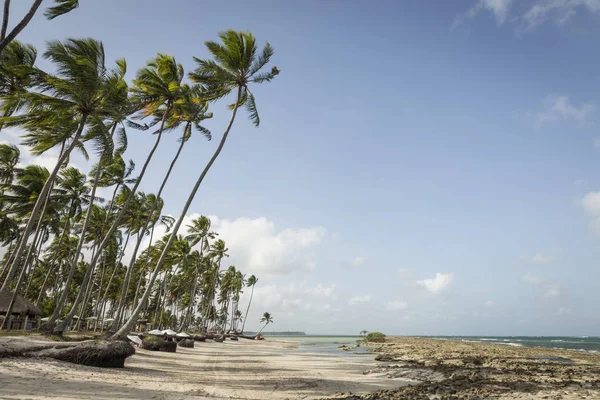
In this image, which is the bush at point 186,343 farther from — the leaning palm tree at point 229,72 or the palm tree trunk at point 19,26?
the palm tree trunk at point 19,26

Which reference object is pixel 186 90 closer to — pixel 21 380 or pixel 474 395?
pixel 21 380

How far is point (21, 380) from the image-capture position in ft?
27.4

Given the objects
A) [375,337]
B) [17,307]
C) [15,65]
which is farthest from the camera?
[375,337]

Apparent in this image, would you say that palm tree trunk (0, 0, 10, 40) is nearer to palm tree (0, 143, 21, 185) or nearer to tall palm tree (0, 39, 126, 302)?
tall palm tree (0, 39, 126, 302)

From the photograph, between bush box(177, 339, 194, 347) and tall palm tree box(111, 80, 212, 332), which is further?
bush box(177, 339, 194, 347)

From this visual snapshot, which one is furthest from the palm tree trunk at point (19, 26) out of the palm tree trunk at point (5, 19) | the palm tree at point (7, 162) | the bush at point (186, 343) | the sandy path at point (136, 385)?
the bush at point (186, 343)

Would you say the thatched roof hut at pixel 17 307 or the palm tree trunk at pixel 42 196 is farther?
the thatched roof hut at pixel 17 307

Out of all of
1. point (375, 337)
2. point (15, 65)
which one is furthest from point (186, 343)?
point (375, 337)

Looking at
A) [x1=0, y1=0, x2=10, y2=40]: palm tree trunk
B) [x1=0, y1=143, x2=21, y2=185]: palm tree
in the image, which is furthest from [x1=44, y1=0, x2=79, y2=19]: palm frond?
[x1=0, y1=143, x2=21, y2=185]: palm tree

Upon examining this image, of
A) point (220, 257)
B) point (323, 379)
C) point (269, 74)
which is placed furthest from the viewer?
point (220, 257)

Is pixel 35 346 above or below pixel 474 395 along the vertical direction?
above

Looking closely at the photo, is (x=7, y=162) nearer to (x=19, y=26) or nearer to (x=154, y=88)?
(x=154, y=88)

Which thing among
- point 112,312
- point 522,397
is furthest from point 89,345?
point 112,312

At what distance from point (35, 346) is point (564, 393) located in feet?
58.1
